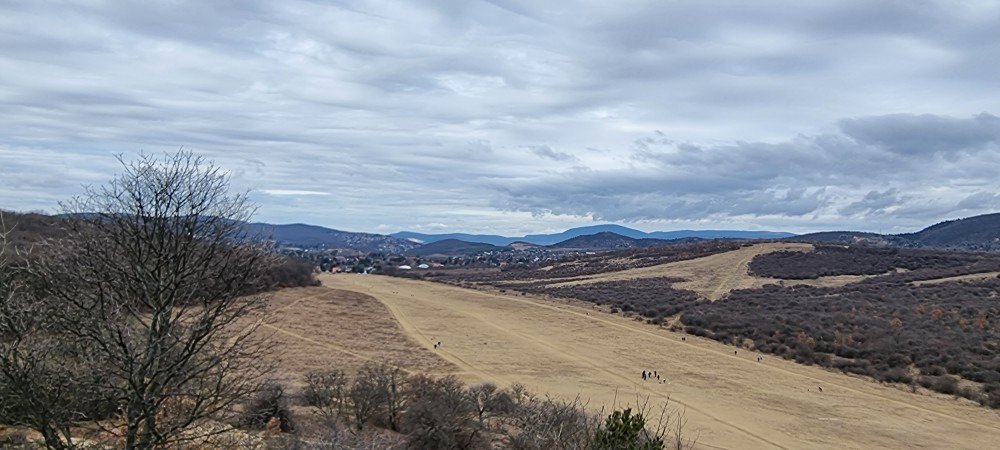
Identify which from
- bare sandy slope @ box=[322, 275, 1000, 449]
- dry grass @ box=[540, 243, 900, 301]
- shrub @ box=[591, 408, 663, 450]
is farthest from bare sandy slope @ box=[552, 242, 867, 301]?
shrub @ box=[591, 408, 663, 450]

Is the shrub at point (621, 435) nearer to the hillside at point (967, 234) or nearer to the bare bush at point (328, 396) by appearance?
the bare bush at point (328, 396)

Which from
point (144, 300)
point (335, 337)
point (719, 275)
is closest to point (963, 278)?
point (719, 275)

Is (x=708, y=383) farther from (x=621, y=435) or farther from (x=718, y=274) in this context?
(x=718, y=274)

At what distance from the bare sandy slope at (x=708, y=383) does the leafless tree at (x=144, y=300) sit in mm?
13075

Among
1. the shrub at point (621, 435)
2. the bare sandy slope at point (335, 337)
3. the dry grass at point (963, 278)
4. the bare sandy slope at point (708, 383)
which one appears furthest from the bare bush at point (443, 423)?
the dry grass at point (963, 278)

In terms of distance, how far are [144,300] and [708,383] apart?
20.8 m

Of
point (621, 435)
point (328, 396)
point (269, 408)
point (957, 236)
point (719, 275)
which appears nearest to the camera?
point (621, 435)

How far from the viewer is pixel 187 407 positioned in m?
9.57

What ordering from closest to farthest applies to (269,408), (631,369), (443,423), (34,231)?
(269,408)
(443,423)
(34,231)
(631,369)

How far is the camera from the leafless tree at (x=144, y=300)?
8250 mm

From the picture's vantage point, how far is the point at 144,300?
8836 mm

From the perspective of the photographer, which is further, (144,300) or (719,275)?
(719,275)

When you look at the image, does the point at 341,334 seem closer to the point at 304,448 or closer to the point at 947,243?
the point at 304,448

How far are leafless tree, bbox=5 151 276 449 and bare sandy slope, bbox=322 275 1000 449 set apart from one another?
515 inches
